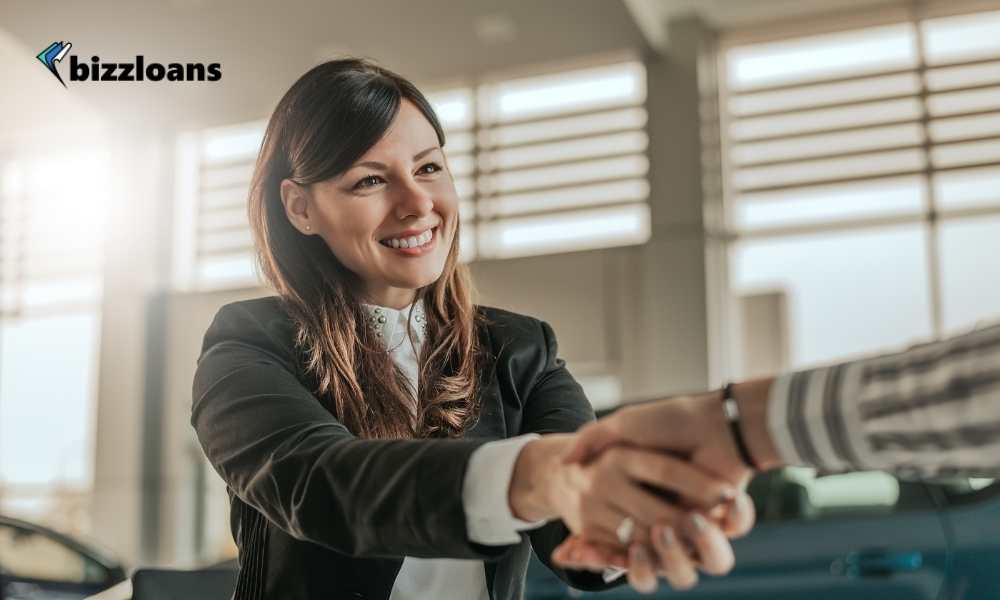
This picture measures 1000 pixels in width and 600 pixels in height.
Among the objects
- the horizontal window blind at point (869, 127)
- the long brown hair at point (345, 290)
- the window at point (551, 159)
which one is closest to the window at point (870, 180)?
the horizontal window blind at point (869, 127)

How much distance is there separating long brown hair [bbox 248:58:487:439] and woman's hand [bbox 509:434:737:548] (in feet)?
1.17

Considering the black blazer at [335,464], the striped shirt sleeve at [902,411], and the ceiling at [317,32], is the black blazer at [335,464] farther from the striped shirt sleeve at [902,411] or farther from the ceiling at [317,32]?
the ceiling at [317,32]

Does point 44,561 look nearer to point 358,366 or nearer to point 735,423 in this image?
point 358,366

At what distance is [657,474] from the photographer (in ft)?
2.85

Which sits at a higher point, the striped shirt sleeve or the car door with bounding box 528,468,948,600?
the striped shirt sleeve

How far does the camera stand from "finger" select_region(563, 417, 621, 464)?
0.88 meters

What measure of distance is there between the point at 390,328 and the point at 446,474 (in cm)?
48

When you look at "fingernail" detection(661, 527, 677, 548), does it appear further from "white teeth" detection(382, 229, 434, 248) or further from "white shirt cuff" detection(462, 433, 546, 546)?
"white teeth" detection(382, 229, 434, 248)

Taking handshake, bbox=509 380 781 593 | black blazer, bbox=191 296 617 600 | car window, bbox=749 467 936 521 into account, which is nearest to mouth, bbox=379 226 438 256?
black blazer, bbox=191 296 617 600

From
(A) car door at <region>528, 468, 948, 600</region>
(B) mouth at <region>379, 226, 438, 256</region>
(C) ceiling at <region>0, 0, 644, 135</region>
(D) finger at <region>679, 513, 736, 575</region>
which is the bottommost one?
(A) car door at <region>528, 468, 948, 600</region>

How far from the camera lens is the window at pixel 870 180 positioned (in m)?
6.89

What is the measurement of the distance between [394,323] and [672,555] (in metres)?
0.57

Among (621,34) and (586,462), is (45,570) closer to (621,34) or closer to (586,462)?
(586,462)

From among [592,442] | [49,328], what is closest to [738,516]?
[592,442]
